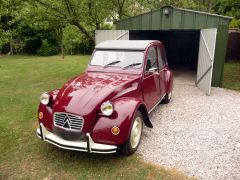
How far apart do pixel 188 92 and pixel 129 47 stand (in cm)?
444

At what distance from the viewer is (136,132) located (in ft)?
15.5

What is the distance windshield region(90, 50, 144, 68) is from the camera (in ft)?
18.3

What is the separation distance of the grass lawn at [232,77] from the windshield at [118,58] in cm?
617

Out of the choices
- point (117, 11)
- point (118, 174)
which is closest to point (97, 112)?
point (118, 174)

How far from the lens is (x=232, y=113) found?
23.0 feet

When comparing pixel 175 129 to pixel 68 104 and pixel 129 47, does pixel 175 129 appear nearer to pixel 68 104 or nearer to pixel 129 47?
pixel 129 47

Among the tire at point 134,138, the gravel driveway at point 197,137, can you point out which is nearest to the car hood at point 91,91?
the tire at point 134,138

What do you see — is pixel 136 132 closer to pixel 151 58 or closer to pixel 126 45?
pixel 151 58

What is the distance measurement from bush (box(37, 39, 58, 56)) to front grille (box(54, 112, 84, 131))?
20.3 metres

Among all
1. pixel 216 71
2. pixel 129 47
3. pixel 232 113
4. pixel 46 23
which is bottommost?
pixel 232 113

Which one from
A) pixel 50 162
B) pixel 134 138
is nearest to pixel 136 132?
pixel 134 138

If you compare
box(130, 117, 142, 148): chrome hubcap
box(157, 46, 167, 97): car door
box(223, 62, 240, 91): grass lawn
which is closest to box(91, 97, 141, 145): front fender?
box(130, 117, 142, 148): chrome hubcap

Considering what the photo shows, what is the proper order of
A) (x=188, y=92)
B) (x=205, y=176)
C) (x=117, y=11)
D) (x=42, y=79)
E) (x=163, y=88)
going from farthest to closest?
(x=117, y=11) < (x=42, y=79) < (x=188, y=92) < (x=163, y=88) < (x=205, y=176)

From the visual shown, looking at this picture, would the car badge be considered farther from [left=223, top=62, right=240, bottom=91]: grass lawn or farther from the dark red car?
[left=223, top=62, right=240, bottom=91]: grass lawn
